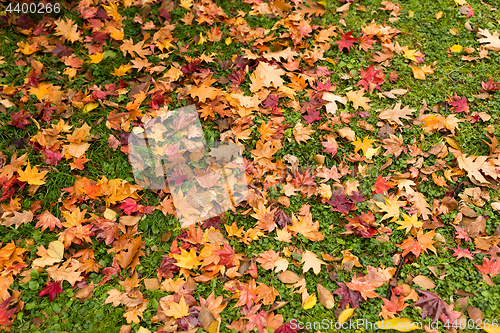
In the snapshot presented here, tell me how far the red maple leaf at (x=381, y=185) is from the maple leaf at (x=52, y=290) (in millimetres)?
2538

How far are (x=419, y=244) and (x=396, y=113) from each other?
1.25 metres

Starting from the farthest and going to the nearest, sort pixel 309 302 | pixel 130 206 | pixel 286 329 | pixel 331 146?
pixel 331 146 → pixel 130 206 → pixel 309 302 → pixel 286 329

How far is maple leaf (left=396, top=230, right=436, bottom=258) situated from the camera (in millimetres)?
2424

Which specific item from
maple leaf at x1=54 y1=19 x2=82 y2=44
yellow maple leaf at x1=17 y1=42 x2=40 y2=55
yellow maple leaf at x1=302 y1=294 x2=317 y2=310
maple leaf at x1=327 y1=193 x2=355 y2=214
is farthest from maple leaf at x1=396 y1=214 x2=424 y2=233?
yellow maple leaf at x1=17 y1=42 x2=40 y2=55

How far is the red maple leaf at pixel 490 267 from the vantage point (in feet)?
7.69

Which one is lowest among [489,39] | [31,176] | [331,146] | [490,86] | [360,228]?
[31,176]

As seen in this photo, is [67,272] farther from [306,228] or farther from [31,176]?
[306,228]

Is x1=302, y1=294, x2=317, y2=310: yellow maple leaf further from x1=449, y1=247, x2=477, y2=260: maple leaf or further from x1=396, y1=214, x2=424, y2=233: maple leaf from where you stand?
x1=449, y1=247, x2=477, y2=260: maple leaf

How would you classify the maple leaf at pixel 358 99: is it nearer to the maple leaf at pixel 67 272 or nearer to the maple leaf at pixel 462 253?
the maple leaf at pixel 462 253

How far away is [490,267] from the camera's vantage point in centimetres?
235

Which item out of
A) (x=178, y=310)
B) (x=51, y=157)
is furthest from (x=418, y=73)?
(x=51, y=157)

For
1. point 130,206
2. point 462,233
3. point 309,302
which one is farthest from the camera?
point 130,206

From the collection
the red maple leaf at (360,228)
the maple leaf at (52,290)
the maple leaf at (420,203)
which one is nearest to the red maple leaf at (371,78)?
the maple leaf at (420,203)

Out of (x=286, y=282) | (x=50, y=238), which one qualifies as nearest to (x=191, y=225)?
(x=286, y=282)
